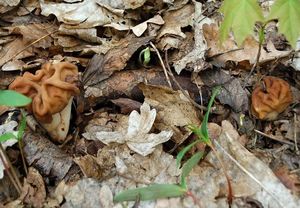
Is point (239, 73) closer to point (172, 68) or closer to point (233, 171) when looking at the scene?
point (172, 68)

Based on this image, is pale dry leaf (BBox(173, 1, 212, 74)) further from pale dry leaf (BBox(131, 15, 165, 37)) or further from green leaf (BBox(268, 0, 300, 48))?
green leaf (BBox(268, 0, 300, 48))

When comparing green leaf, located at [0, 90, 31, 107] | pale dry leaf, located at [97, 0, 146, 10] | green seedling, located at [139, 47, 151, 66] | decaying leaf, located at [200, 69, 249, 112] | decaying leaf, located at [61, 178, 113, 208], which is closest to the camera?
green leaf, located at [0, 90, 31, 107]

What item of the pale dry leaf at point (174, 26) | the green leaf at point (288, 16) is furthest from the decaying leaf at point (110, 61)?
the green leaf at point (288, 16)

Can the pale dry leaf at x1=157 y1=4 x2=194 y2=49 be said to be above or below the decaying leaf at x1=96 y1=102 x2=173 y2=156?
above

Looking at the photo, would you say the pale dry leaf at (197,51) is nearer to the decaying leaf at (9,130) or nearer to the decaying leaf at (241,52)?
the decaying leaf at (241,52)

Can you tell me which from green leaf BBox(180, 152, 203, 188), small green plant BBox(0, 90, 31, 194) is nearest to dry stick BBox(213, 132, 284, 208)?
green leaf BBox(180, 152, 203, 188)

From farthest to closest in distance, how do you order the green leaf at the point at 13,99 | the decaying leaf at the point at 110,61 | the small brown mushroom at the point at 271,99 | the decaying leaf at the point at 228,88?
the decaying leaf at the point at 110,61
the decaying leaf at the point at 228,88
the small brown mushroom at the point at 271,99
the green leaf at the point at 13,99
